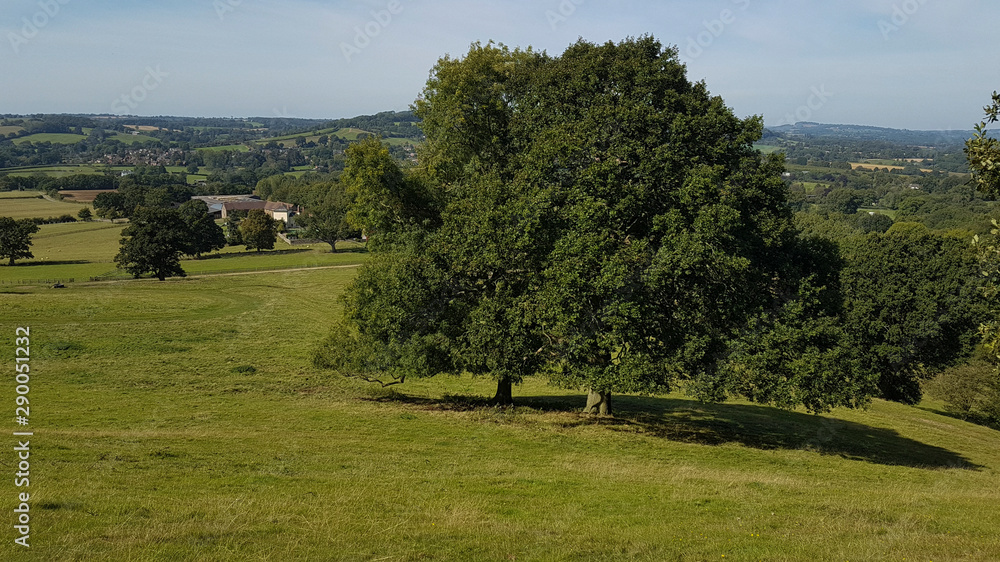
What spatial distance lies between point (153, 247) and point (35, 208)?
10663cm

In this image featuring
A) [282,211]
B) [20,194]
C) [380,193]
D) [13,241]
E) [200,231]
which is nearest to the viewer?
[380,193]

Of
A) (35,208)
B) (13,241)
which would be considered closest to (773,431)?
(13,241)

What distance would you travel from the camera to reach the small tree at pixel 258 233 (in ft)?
401

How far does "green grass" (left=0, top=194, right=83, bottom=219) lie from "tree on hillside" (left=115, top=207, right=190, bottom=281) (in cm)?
7941

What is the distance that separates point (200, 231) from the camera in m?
116

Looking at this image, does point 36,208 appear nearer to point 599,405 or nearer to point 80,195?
point 80,195

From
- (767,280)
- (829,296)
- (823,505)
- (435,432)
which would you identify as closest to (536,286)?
(435,432)

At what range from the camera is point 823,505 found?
54.3 feet

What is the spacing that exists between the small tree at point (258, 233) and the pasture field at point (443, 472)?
83.0 m

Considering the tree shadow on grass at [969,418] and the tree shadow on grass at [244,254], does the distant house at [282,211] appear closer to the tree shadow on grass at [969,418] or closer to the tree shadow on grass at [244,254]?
the tree shadow on grass at [244,254]

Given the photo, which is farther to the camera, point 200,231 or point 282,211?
point 282,211

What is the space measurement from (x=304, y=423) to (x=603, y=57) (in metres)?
21.4

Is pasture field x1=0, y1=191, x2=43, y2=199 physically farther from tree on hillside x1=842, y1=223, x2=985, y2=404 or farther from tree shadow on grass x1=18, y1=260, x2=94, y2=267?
tree on hillside x1=842, y1=223, x2=985, y2=404

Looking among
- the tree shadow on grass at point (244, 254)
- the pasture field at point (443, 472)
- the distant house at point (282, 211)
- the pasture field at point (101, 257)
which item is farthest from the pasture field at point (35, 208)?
the pasture field at point (443, 472)
